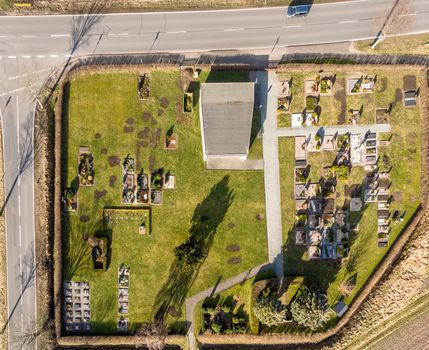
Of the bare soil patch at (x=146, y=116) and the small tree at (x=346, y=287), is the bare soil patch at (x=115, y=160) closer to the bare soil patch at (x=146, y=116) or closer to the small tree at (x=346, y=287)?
the bare soil patch at (x=146, y=116)

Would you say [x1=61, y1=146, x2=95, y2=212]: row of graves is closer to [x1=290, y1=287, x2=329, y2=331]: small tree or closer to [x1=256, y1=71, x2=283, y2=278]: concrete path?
[x1=256, y1=71, x2=283, y2=278]: concrete path

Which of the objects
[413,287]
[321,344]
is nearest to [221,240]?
[321,344]

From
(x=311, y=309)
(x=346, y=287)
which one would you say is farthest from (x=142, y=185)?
(x=346, y=287)

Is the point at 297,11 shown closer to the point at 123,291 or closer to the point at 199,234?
the point at 199,234

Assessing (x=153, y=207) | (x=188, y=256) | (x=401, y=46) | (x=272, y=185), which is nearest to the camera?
(x=188, y=256)

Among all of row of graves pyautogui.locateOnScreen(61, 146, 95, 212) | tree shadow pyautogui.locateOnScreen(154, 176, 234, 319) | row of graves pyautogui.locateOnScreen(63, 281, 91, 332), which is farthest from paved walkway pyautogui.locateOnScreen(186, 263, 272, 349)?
row of graves pyautogui.locateOnScreen(61, 146, 95, 212)

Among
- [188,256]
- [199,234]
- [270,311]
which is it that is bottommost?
[270,311]

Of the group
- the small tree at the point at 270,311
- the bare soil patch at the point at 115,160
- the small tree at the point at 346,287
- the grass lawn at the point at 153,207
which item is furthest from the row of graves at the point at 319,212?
the bare soil patch at the point at 115,160
